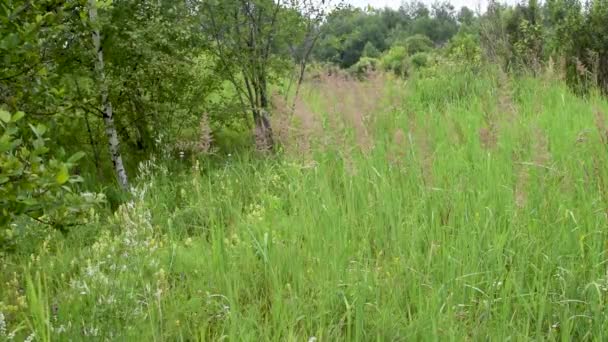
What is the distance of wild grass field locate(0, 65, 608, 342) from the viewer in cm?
210

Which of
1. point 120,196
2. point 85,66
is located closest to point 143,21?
point 85,66

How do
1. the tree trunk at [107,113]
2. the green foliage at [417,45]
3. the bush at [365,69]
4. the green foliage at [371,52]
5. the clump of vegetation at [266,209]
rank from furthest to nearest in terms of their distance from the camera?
the green foliage at [371,52], the green foliage at [417,45], the bush at [365,69], the tree trunk at [107,113], the clump of vegetation at [266,209]

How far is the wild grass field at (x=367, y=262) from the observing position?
2098mm

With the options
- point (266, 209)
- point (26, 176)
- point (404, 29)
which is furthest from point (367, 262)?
point (404, 29)

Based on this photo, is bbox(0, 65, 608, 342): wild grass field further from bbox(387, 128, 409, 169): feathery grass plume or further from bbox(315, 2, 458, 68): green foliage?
bbox(315, 2, 458, 68): green foliage

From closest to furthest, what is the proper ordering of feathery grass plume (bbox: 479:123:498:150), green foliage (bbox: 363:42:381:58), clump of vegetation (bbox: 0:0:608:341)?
clump of vegetation (bbox: 0:0:608:341), feathery grass plume (bbox: 479:123:498:150), green foliage (bbox: 363:42:381:58)

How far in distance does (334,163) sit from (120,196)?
6.28 ft

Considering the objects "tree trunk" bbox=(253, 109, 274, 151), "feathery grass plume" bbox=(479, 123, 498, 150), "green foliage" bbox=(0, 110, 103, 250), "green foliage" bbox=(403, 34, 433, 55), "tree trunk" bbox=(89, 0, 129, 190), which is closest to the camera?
"green foliage" bbox=(0, 110, 103, 250)

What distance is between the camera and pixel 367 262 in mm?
2412

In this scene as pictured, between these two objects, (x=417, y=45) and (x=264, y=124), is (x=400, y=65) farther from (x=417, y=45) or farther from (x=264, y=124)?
(x=417, y=45)

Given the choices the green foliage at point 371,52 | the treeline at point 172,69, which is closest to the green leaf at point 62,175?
the treeline at point 172,69

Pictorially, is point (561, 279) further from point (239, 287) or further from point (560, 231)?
point (239, 287)

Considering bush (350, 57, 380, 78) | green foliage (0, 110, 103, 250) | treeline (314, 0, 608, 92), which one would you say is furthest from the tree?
green foliage (0, 110, 103, 250)

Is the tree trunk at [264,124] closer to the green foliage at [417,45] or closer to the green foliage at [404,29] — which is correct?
the green foliage at [417,45]
